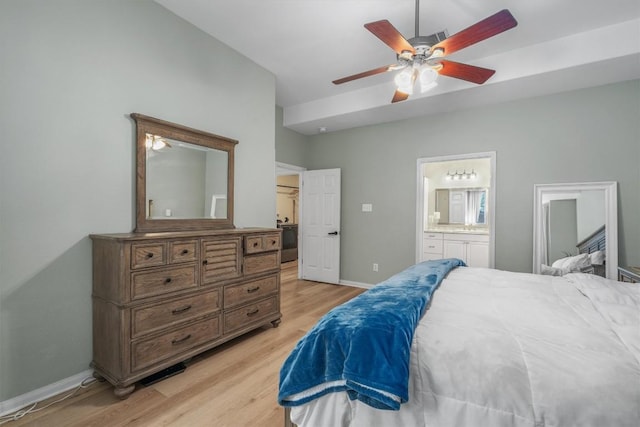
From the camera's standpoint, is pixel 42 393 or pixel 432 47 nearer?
pixel 42 393

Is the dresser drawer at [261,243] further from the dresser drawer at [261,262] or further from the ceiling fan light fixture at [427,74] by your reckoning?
the ceiling fan light fixture at [427,74]

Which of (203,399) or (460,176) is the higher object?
(460,176)

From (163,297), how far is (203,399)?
2.38ft

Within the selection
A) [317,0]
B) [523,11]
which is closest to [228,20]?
[317,0]

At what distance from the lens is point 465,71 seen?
87.1 inches

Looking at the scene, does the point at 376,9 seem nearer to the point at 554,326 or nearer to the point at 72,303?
the point at 554,326

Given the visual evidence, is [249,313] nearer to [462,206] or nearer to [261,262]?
[261,262]

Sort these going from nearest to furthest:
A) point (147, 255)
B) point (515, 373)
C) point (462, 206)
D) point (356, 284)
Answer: point (515, 373) → point (147, 255) → point (356, 284) → point (462, 206)

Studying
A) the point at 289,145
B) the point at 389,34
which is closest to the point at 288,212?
the point at 289,145

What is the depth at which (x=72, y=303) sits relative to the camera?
1.97 m

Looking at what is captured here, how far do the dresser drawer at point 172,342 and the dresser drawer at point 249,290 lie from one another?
19 cm

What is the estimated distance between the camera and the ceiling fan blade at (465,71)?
2159 mm

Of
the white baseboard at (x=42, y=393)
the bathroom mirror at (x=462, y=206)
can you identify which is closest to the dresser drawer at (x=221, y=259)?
the white baseboard at (x=42, y=393)

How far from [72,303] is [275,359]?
4.92 ft
